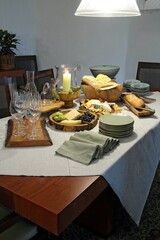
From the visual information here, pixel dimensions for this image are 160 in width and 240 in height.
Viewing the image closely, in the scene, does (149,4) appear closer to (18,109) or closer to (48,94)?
(48,94)

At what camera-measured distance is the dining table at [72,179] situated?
81cm

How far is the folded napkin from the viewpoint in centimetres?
104

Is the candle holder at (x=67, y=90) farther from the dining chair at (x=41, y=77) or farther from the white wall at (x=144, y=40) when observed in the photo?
the white wall at (x=144, y=40)

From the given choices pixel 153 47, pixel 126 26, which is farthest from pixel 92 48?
pixel 153 47

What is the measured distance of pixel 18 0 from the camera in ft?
11.3

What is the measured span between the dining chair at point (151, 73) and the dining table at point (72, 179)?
51.5 inches

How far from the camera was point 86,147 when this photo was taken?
3.54 ft

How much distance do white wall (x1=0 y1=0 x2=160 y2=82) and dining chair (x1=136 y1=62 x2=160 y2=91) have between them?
0.88 meters

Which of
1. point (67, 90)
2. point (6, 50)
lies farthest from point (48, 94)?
point (6, 50)

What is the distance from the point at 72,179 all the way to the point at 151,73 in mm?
2068

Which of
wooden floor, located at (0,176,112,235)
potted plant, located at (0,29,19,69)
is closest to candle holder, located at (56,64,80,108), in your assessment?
wooden floor, located at (0,176,112,235)

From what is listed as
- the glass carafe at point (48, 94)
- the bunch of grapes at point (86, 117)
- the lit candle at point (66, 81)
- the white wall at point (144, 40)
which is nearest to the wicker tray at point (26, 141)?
the bunch of grapes at point (86, 117)

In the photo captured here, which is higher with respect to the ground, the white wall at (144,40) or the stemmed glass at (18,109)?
the white wall at (144,40)

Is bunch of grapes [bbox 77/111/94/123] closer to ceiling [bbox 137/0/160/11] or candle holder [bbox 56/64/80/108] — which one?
candle holder [bbox 56/64/80/108]
